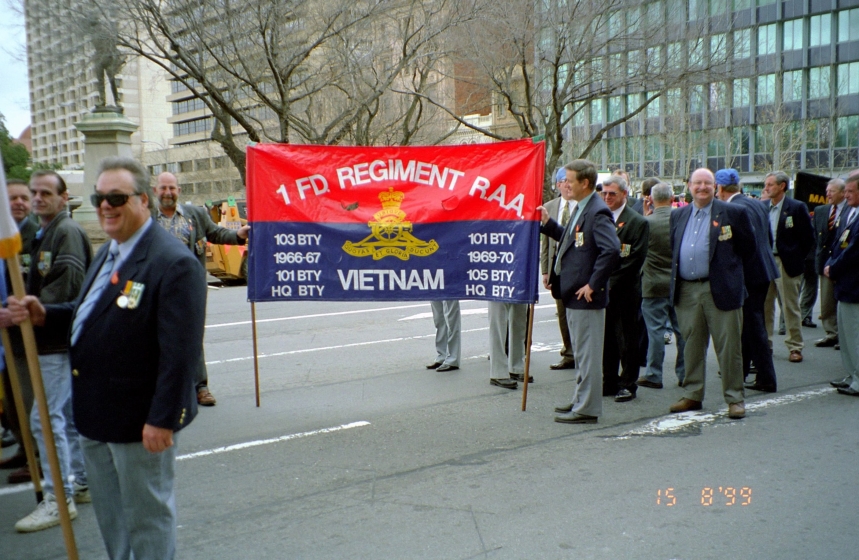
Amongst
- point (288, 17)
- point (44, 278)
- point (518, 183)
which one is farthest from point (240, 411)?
point (288, 17)

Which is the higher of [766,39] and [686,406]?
[766,39]

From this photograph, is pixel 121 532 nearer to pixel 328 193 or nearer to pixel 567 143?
pixel 328 193

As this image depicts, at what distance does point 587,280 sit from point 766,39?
54433 millimetres

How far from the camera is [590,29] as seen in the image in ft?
82.8

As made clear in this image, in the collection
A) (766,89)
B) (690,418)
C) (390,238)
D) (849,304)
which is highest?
(766,89)

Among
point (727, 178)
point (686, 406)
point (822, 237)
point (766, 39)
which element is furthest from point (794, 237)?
point (766, 39)

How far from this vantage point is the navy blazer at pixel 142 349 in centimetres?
304

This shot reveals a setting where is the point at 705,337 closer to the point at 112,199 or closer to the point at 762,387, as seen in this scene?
the point at 762,387

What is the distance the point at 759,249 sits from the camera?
7.72 metres

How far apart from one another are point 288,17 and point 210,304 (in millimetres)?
10474

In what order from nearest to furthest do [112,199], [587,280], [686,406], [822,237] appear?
[112,199] < [587,280] < [686,406] < [822,237]

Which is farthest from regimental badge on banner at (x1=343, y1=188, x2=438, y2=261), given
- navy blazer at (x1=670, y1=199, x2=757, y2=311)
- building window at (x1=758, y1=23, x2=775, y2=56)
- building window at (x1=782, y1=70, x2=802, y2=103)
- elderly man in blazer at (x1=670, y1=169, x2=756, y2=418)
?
building window at (x1=758, y1=23, x2=775, y2=56)

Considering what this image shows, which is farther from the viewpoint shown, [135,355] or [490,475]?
[490,475]

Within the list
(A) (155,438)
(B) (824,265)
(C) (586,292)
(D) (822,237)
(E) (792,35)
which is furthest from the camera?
(E) (792,35)
